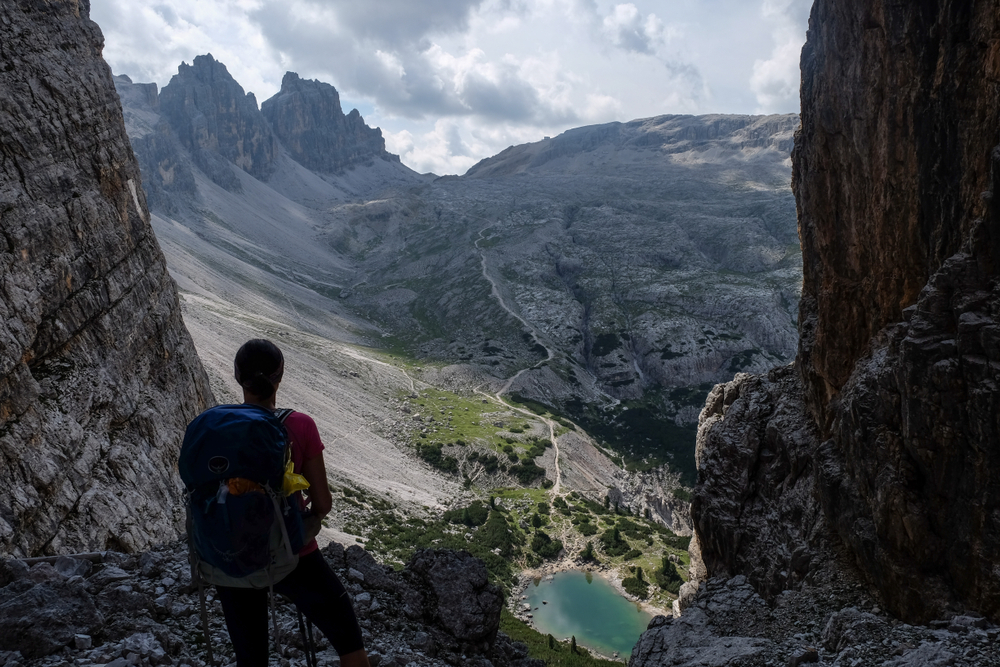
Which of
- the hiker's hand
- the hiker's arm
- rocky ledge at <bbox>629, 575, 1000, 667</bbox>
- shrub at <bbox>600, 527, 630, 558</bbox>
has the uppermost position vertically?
the hiker's arm

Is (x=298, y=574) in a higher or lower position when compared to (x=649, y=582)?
higher

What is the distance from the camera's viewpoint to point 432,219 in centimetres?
19712

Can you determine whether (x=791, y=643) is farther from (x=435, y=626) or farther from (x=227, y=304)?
(x=227, y=304)

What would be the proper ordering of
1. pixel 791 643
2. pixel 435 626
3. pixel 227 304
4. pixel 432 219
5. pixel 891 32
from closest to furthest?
pixel 791 643 → pixel 435 626 → pixel 891 32 → pixel 227 304 → pixel 432 219

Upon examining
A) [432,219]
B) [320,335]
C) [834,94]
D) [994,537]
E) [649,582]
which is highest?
[432,219]

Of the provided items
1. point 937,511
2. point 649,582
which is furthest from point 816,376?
point 649,582

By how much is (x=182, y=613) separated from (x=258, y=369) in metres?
5.52

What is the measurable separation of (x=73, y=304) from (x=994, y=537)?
2733 centimetres

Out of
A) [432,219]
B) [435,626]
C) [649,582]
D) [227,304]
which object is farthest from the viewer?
[432,219]

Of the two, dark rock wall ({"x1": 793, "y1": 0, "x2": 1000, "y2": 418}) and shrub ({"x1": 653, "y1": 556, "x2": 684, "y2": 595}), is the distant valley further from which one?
dark rock wall ({"x1": 793, "y1": 0, "x2": 1000, "y2": 418})

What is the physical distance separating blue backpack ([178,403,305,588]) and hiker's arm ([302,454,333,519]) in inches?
11.9

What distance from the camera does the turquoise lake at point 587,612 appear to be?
130 feet

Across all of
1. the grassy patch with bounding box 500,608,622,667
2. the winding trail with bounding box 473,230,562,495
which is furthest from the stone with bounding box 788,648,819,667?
the winding trail with bounding box 473,230,562,495

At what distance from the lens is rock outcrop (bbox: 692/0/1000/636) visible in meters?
9.68
